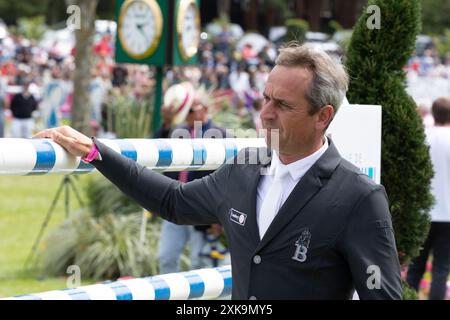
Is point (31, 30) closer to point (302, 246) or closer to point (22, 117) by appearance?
point (22, 117)

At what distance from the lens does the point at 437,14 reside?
6419cm

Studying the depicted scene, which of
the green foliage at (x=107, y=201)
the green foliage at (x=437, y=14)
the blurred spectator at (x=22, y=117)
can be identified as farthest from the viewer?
the green foliage at (x=437, y=14)

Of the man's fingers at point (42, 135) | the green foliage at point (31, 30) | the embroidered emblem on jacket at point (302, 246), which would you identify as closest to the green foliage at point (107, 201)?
the man's fingers at point (42, 135)

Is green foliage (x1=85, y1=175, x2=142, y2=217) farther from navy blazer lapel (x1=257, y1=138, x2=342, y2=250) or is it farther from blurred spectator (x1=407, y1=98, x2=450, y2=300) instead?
navy blazer lapel (x1=257, y1=138, x2=342, y2=250)

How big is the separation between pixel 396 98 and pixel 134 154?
2084 millimetres

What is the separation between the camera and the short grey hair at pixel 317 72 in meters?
2.86

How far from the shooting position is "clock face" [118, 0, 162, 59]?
36.7ft

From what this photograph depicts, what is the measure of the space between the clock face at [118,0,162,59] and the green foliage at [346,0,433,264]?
6.12 m

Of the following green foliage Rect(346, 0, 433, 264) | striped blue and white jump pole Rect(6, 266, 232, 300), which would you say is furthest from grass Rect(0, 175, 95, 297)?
striped blue and white jump pole Rect(6, 266, 232, 300)

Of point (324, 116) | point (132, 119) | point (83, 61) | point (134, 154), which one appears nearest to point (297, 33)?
point (134, 154)

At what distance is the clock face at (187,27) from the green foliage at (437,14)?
178ft

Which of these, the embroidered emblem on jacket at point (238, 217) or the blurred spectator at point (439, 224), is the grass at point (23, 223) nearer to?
the blurred spectator at point (439, 224)

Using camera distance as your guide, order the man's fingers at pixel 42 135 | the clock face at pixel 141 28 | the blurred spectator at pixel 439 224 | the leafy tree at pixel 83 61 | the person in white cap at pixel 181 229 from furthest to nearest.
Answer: the leafy tree at pixel 83 61, the clock face at pixel 141 28, the person in white cap at pixel 181 229, the blurred spectator at pixel 439 224, the man's fingers at pixel 42 135
